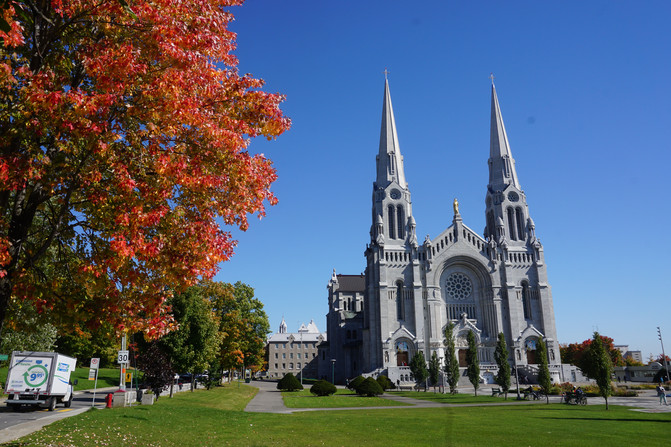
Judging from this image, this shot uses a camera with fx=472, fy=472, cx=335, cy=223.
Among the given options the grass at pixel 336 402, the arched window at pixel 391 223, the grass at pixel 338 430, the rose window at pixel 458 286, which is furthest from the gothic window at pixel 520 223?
the grass at pixel 338 430

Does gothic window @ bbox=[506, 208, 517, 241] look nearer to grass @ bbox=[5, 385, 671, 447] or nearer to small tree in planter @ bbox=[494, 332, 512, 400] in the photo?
small tree in planter @ bbox=[494, 332, 512, 400]

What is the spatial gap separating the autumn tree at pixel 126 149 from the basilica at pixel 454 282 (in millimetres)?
58798

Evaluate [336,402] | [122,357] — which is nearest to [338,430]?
[122,357]

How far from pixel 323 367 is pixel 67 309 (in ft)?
278

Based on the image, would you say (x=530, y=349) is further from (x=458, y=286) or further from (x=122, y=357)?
(x=122, y=357)

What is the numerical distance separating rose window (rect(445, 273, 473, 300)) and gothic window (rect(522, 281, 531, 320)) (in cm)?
783

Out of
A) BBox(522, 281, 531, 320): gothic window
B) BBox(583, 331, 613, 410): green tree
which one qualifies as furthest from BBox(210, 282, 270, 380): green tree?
BBox(522, 281, 531, 320): gothic window

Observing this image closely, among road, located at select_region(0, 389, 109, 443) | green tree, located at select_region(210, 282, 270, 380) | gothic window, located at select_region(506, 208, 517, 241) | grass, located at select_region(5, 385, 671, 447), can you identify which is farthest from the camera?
gothic window, located at select_region(506, 208, 517, 241)

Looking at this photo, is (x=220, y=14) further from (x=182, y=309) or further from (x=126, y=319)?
(x=182, y=309)

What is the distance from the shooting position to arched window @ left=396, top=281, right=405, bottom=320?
69688mm

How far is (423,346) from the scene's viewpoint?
219 ft

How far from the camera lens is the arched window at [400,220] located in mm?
74875

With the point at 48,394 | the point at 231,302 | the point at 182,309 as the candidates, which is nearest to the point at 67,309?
the point at 48,394

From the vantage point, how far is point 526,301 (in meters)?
72.0
